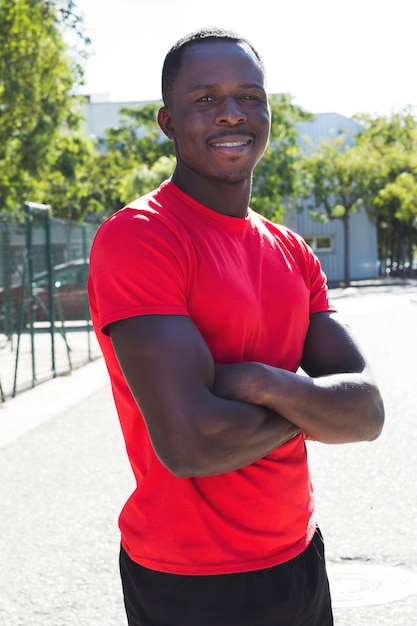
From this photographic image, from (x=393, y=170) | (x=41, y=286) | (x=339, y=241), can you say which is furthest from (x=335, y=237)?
(x=41, y=286)

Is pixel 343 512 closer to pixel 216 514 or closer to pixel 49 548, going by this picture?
pixel 49 548

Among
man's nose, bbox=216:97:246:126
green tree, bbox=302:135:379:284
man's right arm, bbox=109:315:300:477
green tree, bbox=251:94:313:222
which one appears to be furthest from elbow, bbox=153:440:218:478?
green tree, bbox=302:135:379:284

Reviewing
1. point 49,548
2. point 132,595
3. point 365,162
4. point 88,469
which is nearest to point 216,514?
point 132,595

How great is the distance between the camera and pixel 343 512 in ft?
19.7

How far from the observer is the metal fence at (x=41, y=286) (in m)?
12.9

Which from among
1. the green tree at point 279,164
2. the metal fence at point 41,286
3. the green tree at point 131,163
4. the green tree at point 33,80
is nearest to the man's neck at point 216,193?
the metal fence at point 41,286

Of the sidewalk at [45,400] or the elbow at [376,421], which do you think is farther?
the sidewalk at [45,400]

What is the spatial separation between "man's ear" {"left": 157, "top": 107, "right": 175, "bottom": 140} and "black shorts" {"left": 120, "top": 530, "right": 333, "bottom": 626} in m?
0.96

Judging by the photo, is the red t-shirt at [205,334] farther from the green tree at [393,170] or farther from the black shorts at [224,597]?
the green tree at [393,170]

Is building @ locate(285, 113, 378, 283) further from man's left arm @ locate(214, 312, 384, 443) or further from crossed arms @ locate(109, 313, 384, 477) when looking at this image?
crossed arms @ locate(109, 313, 384, 477)

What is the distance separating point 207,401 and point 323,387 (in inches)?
13.0

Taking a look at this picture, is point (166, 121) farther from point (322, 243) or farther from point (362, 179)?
point (322, 243)

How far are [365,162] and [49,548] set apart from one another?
1830 inches

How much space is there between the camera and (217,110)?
2186mm
